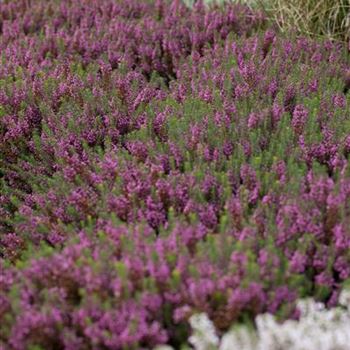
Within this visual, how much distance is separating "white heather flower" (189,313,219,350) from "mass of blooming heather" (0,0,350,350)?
82mm

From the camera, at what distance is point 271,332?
6.51 feet

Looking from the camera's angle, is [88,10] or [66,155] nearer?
[66,155]

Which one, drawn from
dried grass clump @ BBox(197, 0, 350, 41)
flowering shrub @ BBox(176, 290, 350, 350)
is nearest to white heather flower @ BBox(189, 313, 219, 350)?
flowering shrub @ BBox(176, 290, 350, 350)

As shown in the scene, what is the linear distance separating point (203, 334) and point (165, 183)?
848 millimetres

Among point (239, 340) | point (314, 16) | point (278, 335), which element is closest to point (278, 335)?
point (278, 335)

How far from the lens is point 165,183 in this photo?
270 cm

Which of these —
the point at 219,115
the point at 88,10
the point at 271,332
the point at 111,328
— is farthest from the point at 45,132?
the point at 88,10

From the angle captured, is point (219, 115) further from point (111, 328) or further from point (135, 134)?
point (111, 328)

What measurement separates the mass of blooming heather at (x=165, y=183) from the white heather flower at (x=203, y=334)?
82mm

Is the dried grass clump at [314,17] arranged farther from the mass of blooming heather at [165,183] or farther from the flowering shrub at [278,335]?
the flowering shrub at [278,335]

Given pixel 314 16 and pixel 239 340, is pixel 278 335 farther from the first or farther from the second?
pixel 314 16

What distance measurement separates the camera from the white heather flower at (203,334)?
1.98 meters

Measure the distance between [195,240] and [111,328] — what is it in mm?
478

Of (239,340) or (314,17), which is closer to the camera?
(239,340)
